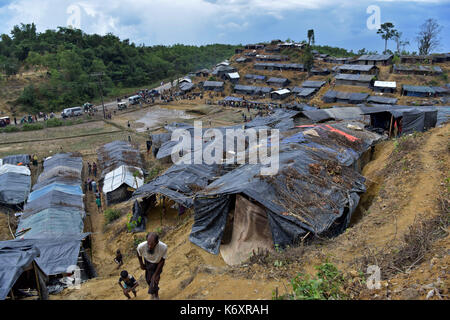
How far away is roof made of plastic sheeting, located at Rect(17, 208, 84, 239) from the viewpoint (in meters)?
11.1

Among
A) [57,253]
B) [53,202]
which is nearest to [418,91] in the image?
[53,202]

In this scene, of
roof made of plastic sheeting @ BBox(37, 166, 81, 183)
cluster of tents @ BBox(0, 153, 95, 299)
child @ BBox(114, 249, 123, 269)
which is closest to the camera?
cluster of tents @ BBox(0, 153, 95, 299)

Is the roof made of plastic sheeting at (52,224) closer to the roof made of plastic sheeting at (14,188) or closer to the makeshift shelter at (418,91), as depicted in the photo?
the roof made of plastic sheeting at (14,188)

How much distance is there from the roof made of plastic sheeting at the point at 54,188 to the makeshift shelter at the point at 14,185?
1.04m

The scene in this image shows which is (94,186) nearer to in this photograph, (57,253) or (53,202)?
(53,202)

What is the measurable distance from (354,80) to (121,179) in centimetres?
3593

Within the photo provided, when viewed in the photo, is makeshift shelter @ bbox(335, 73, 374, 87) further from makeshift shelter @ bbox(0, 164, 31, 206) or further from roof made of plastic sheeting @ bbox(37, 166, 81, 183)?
makeshift shelter @ bbox(0, 164, 31, 206)

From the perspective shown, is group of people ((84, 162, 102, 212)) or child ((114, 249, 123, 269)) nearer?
child ((114, 249, 123, 269))

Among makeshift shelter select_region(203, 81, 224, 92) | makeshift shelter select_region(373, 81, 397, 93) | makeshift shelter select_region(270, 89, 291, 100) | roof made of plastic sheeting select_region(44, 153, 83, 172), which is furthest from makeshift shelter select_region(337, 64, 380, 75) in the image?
roof made of plastic sheeting select_region(44, 153, 83, 172)

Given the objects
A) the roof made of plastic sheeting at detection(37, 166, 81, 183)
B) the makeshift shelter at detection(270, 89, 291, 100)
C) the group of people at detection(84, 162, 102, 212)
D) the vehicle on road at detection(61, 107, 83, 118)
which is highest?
the makeshift shelter at detection(270, 89, 291, 100)

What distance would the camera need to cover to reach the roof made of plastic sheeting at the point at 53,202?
42.2 feet

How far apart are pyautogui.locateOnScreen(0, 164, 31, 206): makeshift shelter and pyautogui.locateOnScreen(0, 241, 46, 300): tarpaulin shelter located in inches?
373

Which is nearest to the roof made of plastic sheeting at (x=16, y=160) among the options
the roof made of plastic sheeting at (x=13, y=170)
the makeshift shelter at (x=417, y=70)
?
the roof made of plastic sheeting at (x=13, y=170)
